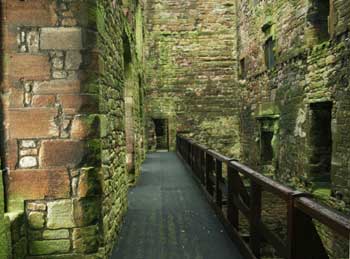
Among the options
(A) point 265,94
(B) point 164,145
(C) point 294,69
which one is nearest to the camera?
(C) point 294,69

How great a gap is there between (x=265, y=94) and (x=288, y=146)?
2.46 metres

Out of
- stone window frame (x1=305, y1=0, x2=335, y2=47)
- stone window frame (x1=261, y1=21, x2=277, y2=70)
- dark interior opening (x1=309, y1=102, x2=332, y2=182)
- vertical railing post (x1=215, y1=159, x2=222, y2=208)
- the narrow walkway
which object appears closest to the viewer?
the narrow walkway

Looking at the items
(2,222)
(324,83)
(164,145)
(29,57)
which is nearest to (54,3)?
(29,57)

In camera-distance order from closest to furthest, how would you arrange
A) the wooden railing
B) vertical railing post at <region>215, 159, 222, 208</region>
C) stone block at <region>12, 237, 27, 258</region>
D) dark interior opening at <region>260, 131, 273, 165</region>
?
the wooden railing, stone block at <region>12, 237, 27, 258</region>, vertical railing post at <region>215, 159, 222, 208</region>, dark interior opening at <region>260, 131, 273, 165</region>

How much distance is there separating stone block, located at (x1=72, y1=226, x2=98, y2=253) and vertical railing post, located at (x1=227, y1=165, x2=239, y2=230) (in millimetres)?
1506

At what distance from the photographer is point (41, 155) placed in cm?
254

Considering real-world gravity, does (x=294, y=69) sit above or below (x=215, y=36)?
below

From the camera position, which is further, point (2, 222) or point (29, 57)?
point (29, 57)

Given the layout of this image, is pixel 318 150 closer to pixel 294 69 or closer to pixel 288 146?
pixel 288 146

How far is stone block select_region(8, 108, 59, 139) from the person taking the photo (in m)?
2.53

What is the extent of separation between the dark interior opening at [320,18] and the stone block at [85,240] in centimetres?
663

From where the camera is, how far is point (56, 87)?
2547 mm

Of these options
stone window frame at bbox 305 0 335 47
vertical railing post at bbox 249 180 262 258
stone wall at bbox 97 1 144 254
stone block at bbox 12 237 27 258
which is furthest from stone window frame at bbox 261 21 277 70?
stone block at bbox 12 237 27 258

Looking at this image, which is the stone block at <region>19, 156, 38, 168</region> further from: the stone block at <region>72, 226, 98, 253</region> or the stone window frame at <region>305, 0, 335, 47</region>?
the stone window frame at <region>305, 0, 335, 47</region>
